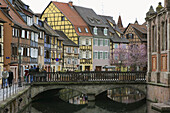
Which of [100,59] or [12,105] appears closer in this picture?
[12,105]

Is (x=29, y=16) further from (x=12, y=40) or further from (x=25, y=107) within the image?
(x=25, y=107)

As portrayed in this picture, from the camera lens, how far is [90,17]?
266ft

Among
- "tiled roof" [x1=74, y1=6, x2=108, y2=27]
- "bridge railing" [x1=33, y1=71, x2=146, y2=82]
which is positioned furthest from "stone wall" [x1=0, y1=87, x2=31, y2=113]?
"tiled roof" [x1=74, y1=6, x2=108, y2=27]

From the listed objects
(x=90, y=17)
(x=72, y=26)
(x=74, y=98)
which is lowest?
(x=74, y=98)

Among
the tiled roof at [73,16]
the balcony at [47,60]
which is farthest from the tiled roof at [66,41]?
the balcony at [47,60]

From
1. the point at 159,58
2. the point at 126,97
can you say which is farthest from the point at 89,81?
the point at 126,97

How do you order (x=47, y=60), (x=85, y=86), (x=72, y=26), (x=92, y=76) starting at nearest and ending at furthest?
(x=85, y=86) → (x=92, y=76) → (x=47, y=60) → (x=72, y=26)

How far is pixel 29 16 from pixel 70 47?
2243 centimetres

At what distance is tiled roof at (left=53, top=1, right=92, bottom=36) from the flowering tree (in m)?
11.6

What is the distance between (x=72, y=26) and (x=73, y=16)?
393 cm

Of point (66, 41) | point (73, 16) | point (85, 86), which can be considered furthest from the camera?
point (73, 16)

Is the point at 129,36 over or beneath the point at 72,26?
beneath

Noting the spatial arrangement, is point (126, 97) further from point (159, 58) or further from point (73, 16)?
point (73, 16)

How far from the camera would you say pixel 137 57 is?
83.4 metres
